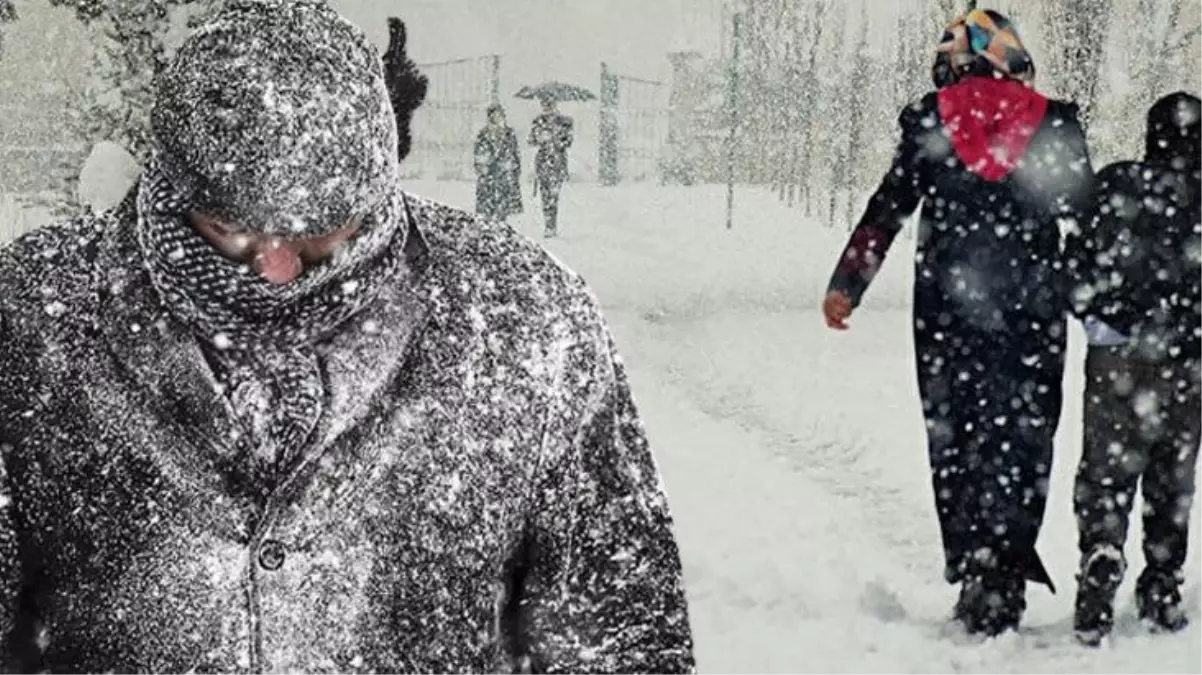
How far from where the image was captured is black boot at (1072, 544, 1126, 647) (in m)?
5.50

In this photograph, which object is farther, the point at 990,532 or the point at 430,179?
the point at 430,179

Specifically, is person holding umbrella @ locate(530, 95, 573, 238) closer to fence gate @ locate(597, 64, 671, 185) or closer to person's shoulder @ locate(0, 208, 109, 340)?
fence gate @ locate(597, 64, 671, 185)

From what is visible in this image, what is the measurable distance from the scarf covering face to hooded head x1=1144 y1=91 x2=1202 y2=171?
403 cm

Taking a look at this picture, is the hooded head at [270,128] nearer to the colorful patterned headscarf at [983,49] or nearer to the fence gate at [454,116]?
the colorful patterned headscarf at [983,49]

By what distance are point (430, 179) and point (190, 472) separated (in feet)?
122

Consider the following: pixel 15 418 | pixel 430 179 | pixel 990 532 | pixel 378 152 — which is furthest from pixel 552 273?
pixel 430 179

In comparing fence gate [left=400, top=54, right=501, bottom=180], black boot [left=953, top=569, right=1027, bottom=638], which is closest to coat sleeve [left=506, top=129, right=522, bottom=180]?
fence gate [left=400, top=54, right=501, bottom=180]

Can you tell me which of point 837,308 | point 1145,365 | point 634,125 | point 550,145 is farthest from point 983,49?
point 634,125

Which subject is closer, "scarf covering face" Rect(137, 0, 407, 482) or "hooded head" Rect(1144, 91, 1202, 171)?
"scarf covering face" Rect(137, 0, 407, 482)

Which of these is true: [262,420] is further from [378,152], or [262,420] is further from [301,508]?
[378,152]

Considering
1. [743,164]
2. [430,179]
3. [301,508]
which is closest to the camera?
[301,508]

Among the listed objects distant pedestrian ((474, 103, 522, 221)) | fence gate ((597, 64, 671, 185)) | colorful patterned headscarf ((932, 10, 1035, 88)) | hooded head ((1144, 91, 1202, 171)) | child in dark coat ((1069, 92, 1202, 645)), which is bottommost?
fence gate ((597, 64, 671, 185))

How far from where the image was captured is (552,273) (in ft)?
6.68

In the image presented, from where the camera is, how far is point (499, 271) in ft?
6.62
